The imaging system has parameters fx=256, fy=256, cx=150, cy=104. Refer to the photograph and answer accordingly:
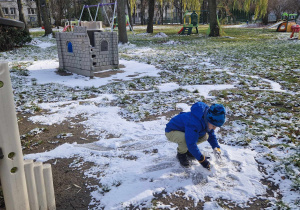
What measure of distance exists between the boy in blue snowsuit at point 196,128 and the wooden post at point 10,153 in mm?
1521

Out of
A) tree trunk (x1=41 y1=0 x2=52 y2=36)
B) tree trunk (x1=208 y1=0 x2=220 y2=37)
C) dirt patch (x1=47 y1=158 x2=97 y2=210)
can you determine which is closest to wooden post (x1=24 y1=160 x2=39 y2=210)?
dirt patch (x1=47 y1=158 x2=97 y2=210)

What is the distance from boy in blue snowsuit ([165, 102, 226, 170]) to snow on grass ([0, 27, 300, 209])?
192 mm

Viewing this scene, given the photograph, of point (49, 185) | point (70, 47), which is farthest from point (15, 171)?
point (70, 47)

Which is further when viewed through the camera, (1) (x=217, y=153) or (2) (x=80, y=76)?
(2) (x=80, y=76)

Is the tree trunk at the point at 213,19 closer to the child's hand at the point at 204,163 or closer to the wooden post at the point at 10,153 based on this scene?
the child's hand at the point at 204,163

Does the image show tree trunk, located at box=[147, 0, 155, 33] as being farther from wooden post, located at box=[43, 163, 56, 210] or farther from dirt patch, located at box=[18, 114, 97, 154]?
wooden post, located at box=[43, 163, 56, 210]

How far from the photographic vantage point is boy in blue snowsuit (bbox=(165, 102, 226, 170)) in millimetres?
2422

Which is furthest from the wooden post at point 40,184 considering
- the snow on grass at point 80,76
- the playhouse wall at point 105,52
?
the playhouse wall at point 105,52

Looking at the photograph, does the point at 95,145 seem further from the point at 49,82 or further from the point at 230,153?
the point at 49,82

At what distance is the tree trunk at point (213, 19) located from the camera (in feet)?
55.7

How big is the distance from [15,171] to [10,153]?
5.8 inches

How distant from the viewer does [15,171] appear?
1.85 m

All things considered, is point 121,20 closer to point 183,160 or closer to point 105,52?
point 105,52

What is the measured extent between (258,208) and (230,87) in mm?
4047
